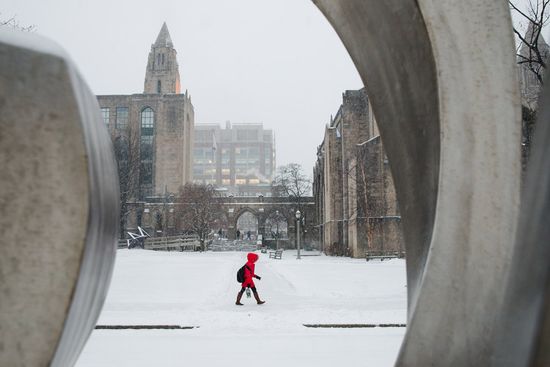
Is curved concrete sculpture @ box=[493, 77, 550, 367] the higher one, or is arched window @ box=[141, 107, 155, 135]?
arched window @ box=[141, 107, 155, 135]

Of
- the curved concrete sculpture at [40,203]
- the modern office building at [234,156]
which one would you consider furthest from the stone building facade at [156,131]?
the curved concrete sculpture at [40,203]

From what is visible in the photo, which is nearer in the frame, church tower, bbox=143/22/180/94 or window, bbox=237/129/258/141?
church tower, bbox=143/22/180/94

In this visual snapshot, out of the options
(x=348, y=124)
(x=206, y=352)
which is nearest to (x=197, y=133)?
(x=348, y=124)

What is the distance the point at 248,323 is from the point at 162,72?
7400 cm

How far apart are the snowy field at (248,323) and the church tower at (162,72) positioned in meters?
65.4

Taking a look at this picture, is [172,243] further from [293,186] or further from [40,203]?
[40,203]

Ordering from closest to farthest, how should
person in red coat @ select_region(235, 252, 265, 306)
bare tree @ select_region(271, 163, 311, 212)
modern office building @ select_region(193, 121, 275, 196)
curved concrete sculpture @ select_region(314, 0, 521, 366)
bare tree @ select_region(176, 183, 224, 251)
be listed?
1. curved concrete sculpture @ select_region(314, 0, 521, 366)
2. person in red coat @ select_region(235, 252, 265, 306)
3. bare tree @ select_region(176, 183, 224, 251)
4. bare tree @ select_region(271, 163, 311, 212)
5. modern office building @ select_region(193, 121, 275, 196)

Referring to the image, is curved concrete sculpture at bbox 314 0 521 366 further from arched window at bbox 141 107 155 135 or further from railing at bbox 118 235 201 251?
arched window at bbox 141 107 155 135

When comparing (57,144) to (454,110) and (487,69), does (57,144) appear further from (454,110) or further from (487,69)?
(487,69)

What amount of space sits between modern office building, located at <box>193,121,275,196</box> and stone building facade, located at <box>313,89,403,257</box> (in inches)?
2911

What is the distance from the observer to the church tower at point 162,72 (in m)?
75.9

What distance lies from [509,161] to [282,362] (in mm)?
3331

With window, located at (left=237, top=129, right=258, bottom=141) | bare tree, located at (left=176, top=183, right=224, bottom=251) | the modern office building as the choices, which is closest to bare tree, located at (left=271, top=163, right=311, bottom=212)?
bare tree, located at (left=176, top=183, right=224, bottom=251)

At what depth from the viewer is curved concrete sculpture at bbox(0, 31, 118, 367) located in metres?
1.43
